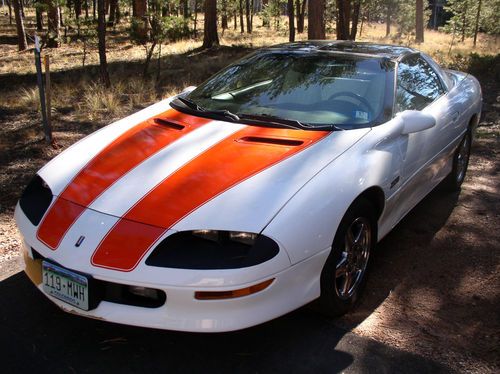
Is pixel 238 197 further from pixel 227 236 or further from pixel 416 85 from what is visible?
pixel 416 85

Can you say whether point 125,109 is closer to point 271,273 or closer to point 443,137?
point 443,137

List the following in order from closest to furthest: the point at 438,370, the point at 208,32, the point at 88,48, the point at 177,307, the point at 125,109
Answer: the point at 177,307, the point at 438,370, the point at 125,109, the point at 208,32, the point at 88,48

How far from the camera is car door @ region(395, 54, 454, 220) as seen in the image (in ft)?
11.2

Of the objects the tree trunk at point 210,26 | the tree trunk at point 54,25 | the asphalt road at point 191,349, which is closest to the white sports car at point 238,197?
the asphalt road at point 191,349

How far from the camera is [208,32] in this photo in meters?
18.4

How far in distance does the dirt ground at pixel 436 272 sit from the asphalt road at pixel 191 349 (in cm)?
17

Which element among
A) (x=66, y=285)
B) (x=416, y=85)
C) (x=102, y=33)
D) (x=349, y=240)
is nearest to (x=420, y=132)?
(x=416, y=85)

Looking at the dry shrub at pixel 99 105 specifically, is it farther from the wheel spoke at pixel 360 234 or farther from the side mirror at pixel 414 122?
the wheel spoke at pixel 360 234

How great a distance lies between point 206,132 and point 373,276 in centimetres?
150

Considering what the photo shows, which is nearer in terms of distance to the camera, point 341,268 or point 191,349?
point 191,349

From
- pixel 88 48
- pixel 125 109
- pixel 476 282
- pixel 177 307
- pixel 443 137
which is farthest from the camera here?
pixel 88 48

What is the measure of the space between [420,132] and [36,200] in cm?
257

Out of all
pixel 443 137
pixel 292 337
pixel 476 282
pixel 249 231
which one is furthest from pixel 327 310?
pixel 443 137

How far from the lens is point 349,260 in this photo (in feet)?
9.45
